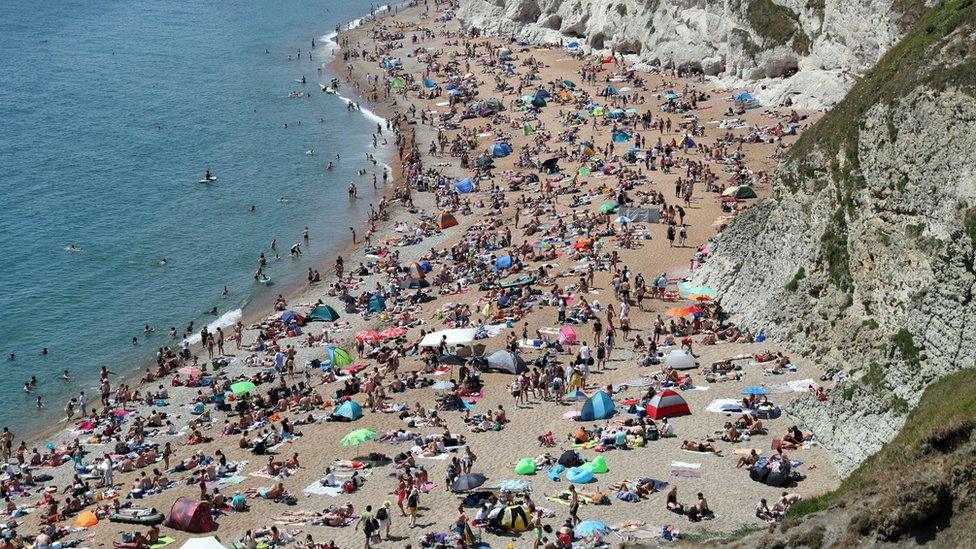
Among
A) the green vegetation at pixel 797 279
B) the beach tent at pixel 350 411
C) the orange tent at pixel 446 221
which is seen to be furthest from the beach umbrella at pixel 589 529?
the orange tent at pixel 446 221

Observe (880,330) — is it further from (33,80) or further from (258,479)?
(33,80)

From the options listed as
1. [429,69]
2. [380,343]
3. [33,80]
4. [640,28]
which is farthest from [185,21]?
[380,343]

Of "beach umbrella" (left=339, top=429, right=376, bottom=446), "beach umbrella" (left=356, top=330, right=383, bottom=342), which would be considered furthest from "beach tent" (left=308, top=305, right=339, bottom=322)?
"beach umbrella" (left=339, top=429, right=376, bottom=446)

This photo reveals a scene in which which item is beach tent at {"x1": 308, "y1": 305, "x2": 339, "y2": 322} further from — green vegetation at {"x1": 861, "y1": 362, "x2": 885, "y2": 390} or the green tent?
green vegetation at {"x1": 861, "y1": 362, "x2": 885, "y2": 390}

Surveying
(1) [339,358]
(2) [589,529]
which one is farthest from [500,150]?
(2) [589,529]

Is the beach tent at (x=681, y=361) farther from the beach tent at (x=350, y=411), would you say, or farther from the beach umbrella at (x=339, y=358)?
the beach umbrella at (x=339, y=358)

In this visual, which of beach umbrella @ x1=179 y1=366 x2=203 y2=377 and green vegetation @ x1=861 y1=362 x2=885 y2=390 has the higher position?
green vegetation @ x1=861 y1=362 x2=885 y2=390
